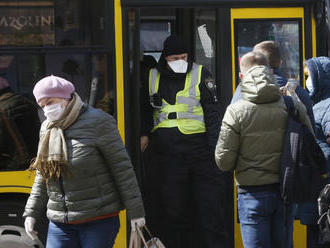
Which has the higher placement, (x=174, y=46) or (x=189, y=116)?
(x=174, y=46)

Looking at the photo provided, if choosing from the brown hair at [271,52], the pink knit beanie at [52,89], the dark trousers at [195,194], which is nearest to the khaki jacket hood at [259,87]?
the brown hair at [271,52]

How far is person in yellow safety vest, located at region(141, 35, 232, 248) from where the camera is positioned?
534 cm

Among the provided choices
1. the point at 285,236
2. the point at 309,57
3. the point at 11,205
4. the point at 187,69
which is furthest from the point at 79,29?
the point at 285,236

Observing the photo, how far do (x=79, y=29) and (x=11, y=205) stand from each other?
1354 millimetres

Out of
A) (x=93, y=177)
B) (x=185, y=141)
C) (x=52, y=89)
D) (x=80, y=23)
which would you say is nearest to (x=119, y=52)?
(x=80, y=23)

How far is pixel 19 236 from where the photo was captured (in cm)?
507

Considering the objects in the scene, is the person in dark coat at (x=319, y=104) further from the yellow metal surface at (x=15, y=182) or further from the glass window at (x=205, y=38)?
the yellow metal surface at (x=15, y=182)

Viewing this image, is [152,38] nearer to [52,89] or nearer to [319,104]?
[319,104]

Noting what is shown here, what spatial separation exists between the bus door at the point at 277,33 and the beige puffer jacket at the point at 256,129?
47.0 inches

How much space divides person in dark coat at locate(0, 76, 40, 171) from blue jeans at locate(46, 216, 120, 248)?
138 centimetres

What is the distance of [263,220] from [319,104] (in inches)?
47.6

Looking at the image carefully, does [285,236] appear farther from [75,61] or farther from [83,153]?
[75,61]

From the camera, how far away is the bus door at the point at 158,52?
206 inches

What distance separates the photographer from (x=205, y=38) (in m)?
5.86
